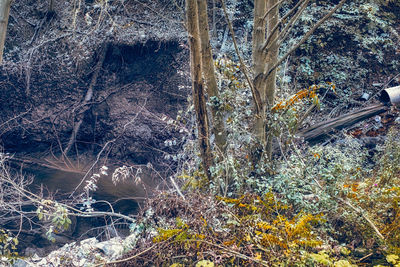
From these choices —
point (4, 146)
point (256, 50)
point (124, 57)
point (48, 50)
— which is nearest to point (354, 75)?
point (256, 50)

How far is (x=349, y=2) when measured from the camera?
6.75 meters

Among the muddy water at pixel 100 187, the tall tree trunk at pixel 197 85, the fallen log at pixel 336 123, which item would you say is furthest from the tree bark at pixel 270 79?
the muddy water at pixel 100 187

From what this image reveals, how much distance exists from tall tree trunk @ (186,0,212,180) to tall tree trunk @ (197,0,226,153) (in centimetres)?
11

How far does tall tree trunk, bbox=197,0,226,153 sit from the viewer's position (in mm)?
3207

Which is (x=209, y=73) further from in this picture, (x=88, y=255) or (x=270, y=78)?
(x=88, y=255)

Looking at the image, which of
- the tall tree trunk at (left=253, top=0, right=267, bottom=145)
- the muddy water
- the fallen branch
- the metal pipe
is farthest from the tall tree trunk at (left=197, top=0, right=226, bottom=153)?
the fallen branch

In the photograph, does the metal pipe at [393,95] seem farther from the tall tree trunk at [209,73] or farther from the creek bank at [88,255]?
the creek bank at [88,255]

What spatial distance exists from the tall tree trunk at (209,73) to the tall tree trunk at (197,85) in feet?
0.35

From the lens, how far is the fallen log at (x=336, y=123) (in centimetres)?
469

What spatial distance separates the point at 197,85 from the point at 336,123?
2.69 m

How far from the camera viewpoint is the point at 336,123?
4781 mm

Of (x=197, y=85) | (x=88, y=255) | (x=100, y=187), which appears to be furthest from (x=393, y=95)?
(x=100, y=187)

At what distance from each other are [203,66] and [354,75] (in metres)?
4.30

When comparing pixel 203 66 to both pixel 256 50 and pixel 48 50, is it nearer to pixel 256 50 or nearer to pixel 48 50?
pixel 256 50
